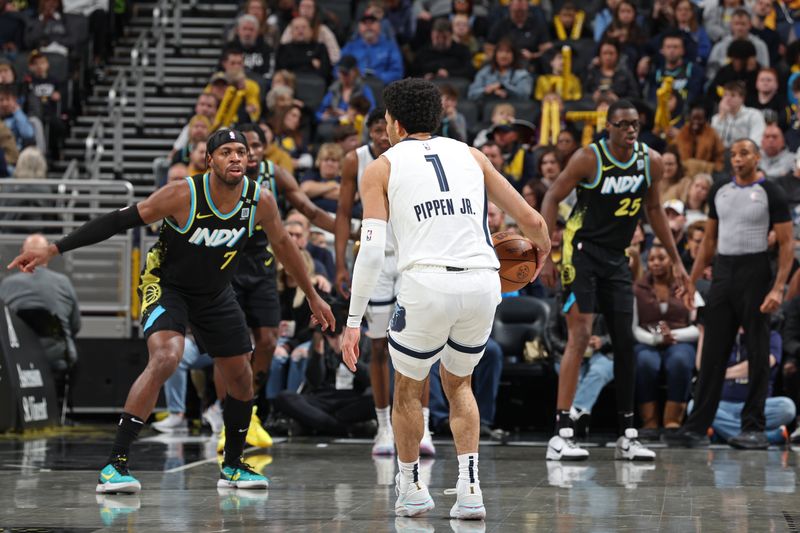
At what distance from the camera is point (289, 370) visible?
11719 mm

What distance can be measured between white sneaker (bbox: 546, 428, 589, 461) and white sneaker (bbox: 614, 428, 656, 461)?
0.29 meters

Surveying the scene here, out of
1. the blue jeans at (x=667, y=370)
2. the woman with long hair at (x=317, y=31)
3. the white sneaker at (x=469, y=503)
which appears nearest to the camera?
the white sneaker at (x=469, y=503)

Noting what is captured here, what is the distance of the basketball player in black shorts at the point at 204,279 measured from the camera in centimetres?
674

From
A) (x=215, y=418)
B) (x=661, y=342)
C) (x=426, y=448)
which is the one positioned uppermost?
(x=661, y=342)

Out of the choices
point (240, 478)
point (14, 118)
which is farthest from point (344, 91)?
point (240, 478)

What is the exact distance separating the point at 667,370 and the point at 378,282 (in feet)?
10.8

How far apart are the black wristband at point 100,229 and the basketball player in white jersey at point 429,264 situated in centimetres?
159

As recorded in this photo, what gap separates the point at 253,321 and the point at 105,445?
1703mm

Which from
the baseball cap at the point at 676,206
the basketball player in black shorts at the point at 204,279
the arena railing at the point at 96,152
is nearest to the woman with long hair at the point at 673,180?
the baseball cap at the point at 676,206

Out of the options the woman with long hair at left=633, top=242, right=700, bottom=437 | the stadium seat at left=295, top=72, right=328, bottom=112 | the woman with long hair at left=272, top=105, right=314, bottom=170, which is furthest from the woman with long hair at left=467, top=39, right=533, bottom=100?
the woman with long hair at left=633, top=242, right=700, bottom=437

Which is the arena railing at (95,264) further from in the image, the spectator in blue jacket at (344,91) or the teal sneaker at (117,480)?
the teal sneaker at (117,480)

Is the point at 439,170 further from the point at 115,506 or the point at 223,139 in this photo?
the point at 115,506

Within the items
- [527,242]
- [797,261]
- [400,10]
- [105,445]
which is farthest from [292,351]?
[400,10]

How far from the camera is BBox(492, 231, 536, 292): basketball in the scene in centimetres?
628
